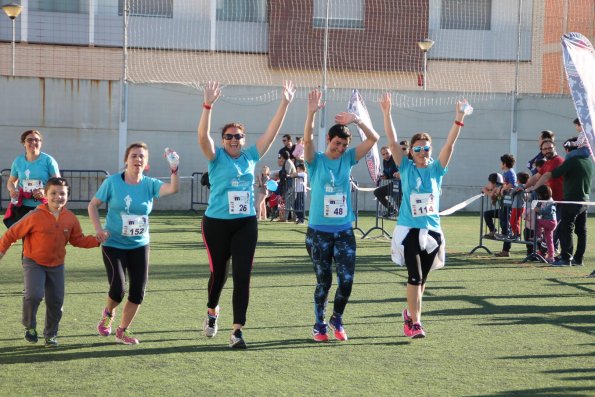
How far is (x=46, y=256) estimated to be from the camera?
25.7 feet

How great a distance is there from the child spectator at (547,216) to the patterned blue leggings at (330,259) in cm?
711

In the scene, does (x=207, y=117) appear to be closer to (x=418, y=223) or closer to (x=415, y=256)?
(x=418, y=223)

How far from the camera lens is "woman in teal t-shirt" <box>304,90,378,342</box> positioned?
324 inches

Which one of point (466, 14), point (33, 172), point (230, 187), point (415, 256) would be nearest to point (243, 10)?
point (466, 14)

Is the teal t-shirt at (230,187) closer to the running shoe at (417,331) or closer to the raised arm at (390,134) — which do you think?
the raised arm at (390,134)

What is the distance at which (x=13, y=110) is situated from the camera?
25328 millimetres

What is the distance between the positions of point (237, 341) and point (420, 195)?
2015mm

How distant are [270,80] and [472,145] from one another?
650cm

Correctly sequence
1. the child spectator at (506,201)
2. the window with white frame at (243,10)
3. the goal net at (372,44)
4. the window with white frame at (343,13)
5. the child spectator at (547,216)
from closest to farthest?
the child spectator at (547,216) < the child spectator at (506,201) < the goal net at (372,44) < the window with white frame at (343,13) < the window with white frame at (243,10)

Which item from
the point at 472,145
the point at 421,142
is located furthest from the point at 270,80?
the point at 421,142

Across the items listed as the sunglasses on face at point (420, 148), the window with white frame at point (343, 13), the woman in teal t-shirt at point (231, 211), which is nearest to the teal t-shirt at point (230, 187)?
the woman in teal t-shirt at point (231, 211)

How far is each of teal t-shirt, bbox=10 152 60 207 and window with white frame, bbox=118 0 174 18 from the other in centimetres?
1576

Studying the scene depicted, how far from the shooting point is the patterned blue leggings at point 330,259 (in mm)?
8258

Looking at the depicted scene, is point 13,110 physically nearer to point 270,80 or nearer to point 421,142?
point 270,80
